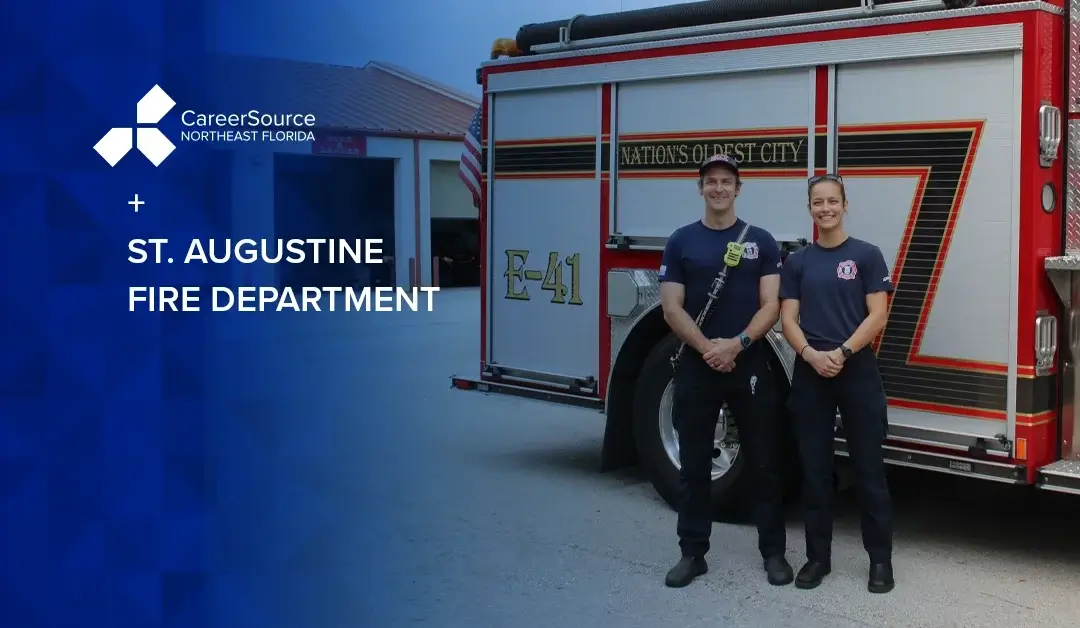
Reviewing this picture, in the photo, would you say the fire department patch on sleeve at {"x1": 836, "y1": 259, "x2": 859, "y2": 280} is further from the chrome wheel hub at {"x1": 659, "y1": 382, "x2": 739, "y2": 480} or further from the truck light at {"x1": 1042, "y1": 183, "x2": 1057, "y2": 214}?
the chrome wheel hub at {"x1": 659, "y1": 382, "x2": 739, "y2": 480}

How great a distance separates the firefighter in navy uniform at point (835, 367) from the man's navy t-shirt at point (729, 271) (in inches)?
4.9

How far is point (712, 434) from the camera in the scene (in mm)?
5840

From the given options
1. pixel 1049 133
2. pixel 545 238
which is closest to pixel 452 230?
pixel 545 238

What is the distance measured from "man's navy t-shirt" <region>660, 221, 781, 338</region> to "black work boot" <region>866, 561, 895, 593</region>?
3.90 ft

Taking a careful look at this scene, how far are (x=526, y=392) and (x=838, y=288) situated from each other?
2896 millimetres

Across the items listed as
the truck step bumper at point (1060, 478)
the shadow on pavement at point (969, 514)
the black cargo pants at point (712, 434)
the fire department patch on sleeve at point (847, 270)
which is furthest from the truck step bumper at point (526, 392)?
the truck step bumper at point (1060, 478)

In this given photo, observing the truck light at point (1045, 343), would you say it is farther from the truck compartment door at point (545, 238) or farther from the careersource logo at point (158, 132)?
the careersource logo at point (158, 132)

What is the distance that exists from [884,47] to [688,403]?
1957 millimetres

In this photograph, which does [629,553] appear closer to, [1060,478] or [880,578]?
[880,578]

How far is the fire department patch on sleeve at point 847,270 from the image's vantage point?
5578 mm

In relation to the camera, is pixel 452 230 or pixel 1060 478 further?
pixel 452 230

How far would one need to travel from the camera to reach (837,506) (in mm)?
7219
